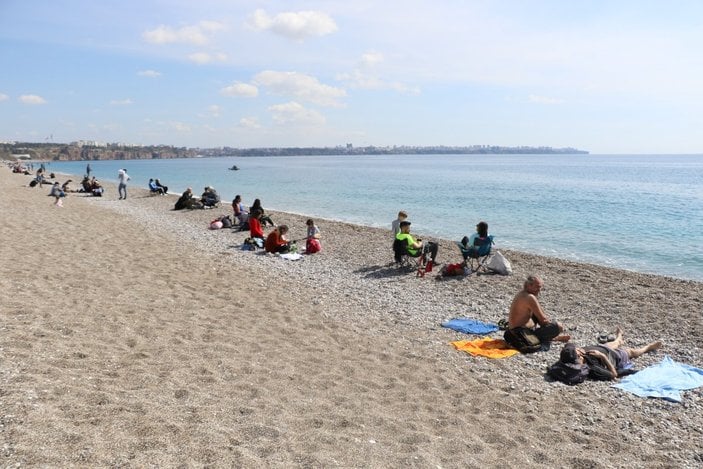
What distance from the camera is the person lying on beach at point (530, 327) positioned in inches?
282

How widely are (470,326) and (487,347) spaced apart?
0.93 metres

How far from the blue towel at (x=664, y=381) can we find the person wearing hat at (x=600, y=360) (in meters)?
0.16

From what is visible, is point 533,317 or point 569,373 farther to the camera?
point 533,317

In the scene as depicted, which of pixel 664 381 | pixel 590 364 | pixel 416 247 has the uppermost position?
pixel 416 247

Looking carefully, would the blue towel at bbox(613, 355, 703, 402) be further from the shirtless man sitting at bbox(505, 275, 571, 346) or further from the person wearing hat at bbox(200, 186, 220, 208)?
the person wearing hat at bbox(200, 186, 220, 208)

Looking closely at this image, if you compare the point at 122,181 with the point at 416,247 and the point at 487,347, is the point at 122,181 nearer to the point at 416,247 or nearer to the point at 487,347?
the point at 416,247

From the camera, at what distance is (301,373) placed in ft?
19.3

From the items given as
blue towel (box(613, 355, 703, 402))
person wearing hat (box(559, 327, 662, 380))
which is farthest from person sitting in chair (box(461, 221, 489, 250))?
blue towel (box(613, 355, 703, 402))

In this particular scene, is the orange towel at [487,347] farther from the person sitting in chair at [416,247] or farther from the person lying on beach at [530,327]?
the person sitting in chair at [416,247]

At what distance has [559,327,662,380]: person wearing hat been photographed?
6.18 metres

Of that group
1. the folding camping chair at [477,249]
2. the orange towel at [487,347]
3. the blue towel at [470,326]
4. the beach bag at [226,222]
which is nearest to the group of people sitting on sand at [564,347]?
the orange towel at [487,347]

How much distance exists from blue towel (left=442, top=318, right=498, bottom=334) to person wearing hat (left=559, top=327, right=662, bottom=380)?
5.13 feet

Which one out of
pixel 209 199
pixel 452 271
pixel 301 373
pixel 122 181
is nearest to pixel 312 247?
pixel 452 271

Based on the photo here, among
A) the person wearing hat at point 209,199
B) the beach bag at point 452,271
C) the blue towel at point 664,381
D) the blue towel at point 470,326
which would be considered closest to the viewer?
the blue towel at point 664,381
